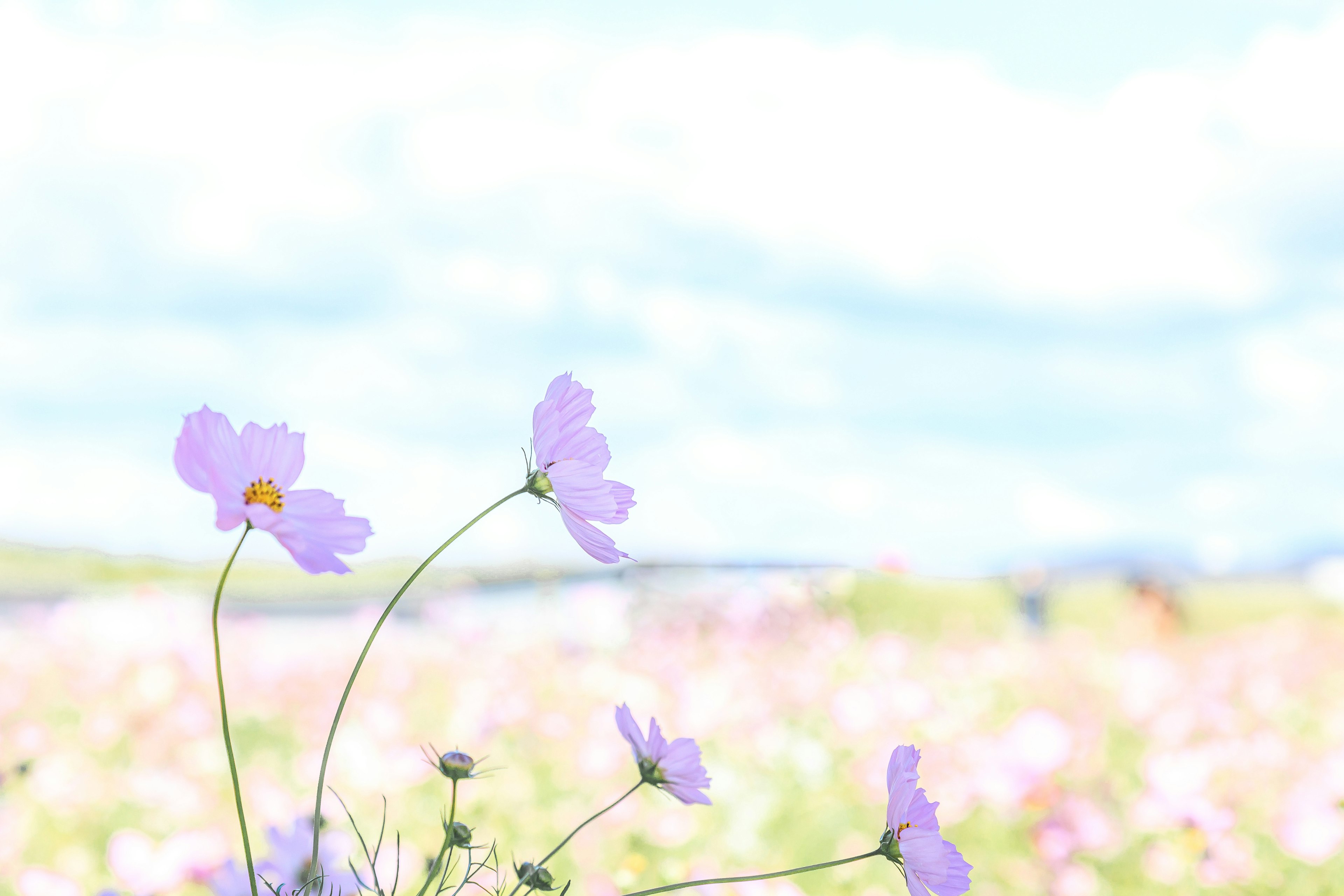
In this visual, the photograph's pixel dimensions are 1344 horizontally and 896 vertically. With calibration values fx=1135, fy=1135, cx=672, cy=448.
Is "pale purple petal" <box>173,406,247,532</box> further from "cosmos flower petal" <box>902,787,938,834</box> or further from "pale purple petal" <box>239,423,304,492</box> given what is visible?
"cosmos flower petal" <box>902,787,938,834</box>

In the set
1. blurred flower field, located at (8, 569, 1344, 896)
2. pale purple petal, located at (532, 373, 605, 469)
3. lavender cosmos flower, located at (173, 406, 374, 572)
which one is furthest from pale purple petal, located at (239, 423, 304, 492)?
blurred flower field, located at (8, 569, 1344, 896)

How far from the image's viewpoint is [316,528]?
57 centimetres

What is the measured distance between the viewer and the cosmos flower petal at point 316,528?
54 centimetres

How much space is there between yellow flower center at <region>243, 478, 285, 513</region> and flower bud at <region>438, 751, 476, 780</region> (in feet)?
0.53

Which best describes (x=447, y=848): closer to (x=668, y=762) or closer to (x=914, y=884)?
(x=668, y=762)

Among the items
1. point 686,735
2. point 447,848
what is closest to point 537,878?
point 447,848

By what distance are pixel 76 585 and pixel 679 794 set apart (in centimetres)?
1723

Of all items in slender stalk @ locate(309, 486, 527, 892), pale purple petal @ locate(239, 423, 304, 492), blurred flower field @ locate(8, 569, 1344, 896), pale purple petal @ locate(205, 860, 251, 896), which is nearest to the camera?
slender stalk @ locate(309, 486, 527, 892)

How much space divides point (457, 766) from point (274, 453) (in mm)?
194

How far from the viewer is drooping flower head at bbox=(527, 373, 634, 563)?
2.04 ft

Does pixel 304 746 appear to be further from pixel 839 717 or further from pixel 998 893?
pixel 998 893

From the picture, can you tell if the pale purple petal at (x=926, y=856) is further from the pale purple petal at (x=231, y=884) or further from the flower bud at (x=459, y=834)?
the pale purple petal at (x=231, y=884)

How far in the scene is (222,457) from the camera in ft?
1.83

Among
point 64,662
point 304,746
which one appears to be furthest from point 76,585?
point 304,746
